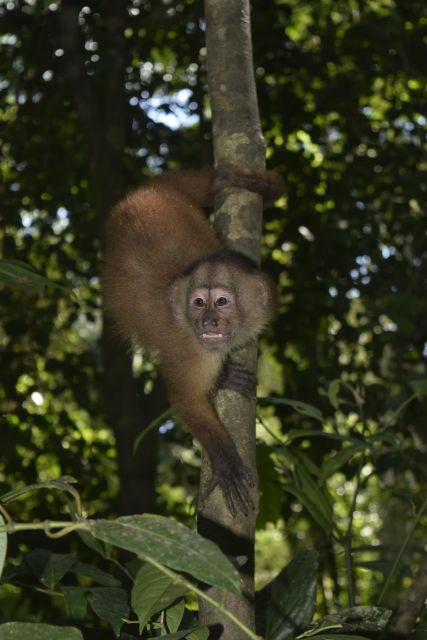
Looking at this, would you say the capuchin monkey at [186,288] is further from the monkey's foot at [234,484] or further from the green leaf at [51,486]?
the green leaf at [51,486]

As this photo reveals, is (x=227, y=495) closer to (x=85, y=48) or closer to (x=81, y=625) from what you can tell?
(x=81, y=625)

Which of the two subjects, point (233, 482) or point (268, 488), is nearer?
point (233, 482)

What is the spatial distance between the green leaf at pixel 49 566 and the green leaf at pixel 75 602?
1.7 inches

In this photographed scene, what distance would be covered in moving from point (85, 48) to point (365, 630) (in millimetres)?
4661

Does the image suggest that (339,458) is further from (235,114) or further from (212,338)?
(235,114)

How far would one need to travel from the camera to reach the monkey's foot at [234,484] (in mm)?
2431

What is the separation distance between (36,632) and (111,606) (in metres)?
0.56

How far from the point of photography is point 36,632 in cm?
130

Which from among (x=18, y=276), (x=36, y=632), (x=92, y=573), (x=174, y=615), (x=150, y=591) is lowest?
(x=92, y=573)

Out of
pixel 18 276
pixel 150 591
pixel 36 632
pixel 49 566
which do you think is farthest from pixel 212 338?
pixel 36 632

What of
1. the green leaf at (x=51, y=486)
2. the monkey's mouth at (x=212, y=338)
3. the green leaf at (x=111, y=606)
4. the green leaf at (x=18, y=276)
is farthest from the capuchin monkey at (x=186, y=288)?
the green leaf at (x=51, y=486)

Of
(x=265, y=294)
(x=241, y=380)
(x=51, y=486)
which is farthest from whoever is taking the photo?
(x=265, y=294)

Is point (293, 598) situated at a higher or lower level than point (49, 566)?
lower

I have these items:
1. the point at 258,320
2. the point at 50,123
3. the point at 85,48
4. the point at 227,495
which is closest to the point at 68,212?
the point at 50,123
